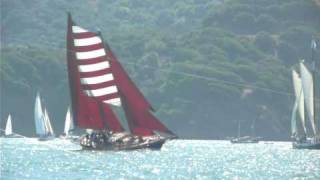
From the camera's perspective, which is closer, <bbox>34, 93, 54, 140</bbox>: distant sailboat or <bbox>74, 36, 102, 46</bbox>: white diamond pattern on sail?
<bbox>74, 36, 102, 46</bbox>: white diamond pattern on sail

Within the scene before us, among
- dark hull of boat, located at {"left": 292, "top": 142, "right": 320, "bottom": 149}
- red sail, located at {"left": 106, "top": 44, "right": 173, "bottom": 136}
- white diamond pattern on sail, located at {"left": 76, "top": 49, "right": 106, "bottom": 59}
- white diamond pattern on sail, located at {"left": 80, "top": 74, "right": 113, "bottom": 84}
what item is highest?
white diamond pattern on sail, located at {"left": 76, "top": 49, "right": 106, "bottom": 59}

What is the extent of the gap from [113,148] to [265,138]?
8680 cm

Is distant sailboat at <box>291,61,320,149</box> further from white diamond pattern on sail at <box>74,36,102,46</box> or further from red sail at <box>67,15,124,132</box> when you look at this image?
white diamond pattern on sail at <box>74,36,102,46</box>

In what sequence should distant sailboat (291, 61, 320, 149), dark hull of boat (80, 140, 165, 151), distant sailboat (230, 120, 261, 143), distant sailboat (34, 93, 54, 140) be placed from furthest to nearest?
distant sailboat (230, 120, 261, 143) → distant sailboat (34, 93, 54, 140) → distant sailboat (291, 61, 320, 149) → dark hull of boat (80, 140, 165, 151)

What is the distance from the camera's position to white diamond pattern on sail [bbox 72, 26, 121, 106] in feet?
365

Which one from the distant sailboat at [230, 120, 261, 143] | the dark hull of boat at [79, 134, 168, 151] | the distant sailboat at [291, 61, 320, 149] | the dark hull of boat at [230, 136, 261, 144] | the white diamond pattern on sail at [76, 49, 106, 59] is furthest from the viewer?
the distant sailboat at [230, 120, 261, 143]

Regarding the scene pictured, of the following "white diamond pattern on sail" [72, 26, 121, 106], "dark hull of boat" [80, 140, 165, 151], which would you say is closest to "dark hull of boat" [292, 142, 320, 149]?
"dark hull of boat" [80, 140, 165, 151]

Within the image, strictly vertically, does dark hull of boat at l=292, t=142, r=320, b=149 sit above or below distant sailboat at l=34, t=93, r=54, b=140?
below

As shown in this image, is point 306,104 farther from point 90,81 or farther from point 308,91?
point 90,81

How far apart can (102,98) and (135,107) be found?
3616mm

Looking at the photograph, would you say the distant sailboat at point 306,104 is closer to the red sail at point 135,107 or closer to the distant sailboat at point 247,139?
the red sail at point 135,107

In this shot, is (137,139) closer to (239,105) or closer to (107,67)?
(107,67)

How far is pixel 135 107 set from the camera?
111 meters

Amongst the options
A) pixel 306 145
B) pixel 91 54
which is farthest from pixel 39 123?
pixel 91 54
